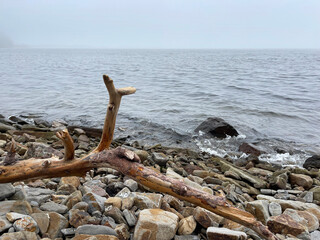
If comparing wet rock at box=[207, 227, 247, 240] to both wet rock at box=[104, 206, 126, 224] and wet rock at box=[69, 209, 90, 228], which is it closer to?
wet rock at box=[104, 206, 126, 224]

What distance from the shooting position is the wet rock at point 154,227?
3.03 m

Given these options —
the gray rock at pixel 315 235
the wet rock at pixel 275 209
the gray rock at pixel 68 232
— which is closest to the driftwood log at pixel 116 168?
the gray rock at pixel 68 232

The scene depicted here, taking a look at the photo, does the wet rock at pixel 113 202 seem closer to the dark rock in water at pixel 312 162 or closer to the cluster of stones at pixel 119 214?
the cluster of stones at pixel 119 214

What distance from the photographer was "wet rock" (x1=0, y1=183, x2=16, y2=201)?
3422 mm

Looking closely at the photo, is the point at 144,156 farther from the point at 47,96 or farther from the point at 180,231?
the point at 47,96

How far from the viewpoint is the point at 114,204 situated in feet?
11.8

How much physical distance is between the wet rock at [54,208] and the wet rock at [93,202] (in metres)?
0.28

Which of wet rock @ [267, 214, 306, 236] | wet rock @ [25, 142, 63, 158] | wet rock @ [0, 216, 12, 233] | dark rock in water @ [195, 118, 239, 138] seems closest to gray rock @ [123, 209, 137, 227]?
wet rock @ [0, 216, 12, 233]

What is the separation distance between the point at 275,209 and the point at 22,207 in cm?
344

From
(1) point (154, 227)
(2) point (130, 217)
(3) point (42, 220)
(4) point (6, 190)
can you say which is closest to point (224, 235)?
(1) point (154, 227)

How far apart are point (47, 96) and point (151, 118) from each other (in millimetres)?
8224

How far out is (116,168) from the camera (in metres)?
3.21

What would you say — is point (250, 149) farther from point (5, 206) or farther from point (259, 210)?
point (5, 206)

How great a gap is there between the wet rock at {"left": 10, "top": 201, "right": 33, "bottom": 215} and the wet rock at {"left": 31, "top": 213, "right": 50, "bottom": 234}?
143 millimetres
